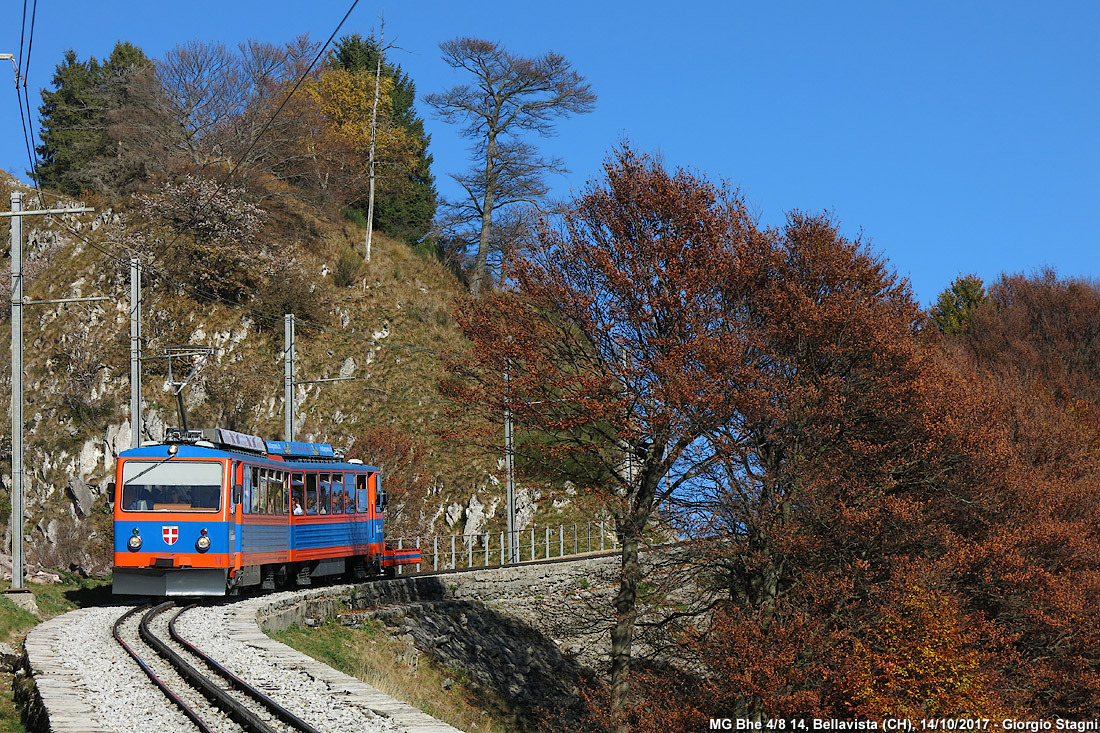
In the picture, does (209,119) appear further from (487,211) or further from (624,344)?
(624,344)

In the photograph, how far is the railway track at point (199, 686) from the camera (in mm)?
9898

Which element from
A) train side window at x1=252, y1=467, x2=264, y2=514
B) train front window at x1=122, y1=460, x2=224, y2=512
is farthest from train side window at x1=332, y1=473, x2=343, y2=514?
train front window at x1=122, y1=460, x2=224, y2=512

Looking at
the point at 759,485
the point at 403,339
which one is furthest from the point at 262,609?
the point at 403,339

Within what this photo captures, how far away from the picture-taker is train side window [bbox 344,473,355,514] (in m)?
27.2

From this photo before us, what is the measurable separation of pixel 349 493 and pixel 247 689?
16352 mm

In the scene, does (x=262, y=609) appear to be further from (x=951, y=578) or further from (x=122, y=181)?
(x=122, y=181)

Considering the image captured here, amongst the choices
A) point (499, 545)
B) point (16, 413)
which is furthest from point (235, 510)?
point (499, 545)

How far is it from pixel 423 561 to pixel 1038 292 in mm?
38179

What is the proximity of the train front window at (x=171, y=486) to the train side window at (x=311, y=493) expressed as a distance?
13.4 ft

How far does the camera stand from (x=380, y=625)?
2328cm

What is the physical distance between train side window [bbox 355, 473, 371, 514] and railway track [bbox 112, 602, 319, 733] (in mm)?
11395

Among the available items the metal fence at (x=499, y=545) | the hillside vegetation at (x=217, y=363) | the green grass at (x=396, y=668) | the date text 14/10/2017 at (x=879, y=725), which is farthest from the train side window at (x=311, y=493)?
the metal fence at (x=499, y=545)

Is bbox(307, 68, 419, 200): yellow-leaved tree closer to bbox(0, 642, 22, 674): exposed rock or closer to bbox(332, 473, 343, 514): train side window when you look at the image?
bbox(332, 473, 343, 514): train side window

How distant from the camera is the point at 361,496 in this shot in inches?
1128
